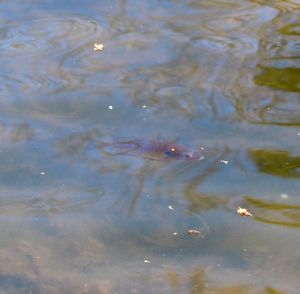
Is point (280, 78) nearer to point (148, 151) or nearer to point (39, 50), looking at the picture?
point (148, 151)

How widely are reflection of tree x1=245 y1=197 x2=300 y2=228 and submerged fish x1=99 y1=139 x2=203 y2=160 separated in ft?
1.49

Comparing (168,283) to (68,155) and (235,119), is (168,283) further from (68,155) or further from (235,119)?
(235,119)

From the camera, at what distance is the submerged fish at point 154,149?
365cm

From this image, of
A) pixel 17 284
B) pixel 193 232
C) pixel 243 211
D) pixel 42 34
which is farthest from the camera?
pixel 42 34

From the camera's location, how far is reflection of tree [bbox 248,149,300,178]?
353 cm

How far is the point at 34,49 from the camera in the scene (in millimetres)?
4867

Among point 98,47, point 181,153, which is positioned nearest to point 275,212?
point 181,153

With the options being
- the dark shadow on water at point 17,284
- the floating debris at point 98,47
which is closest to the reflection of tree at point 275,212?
the dark shadow on water at point 17,284

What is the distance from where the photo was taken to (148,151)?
12.1 feet

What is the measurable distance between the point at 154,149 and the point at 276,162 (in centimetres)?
63

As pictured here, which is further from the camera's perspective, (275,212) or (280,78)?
(280,78)

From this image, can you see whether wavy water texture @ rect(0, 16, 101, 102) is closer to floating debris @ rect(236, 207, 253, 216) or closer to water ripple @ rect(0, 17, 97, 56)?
water ripple @ rect(0, 17, 97, 56)

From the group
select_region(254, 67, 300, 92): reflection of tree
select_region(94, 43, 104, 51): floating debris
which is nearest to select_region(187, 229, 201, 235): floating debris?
select_region(254, 67, 300, 92): reflection of tree

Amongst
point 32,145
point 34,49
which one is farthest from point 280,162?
point 34,49
